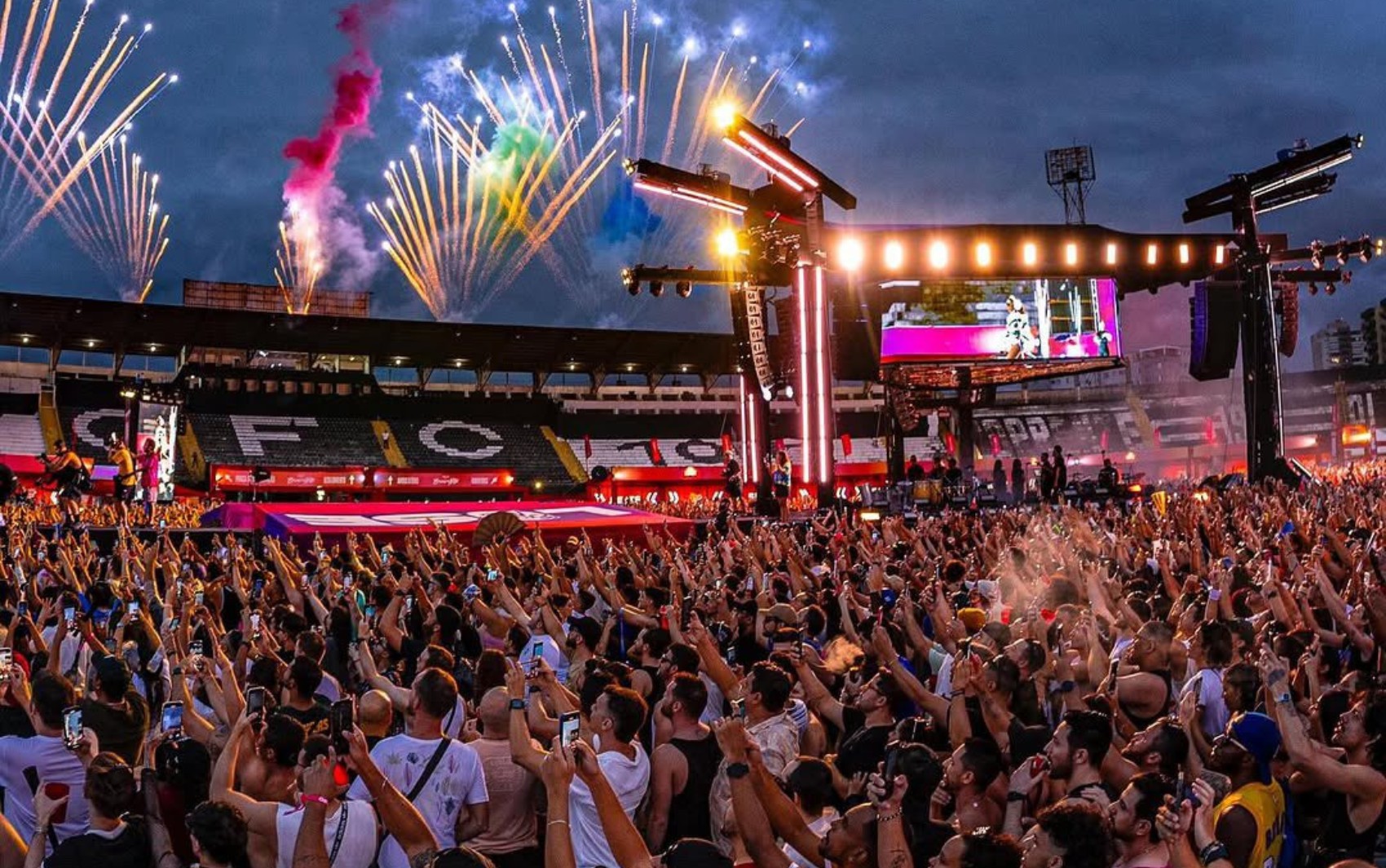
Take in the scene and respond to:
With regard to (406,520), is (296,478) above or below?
above

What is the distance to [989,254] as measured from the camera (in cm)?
3419

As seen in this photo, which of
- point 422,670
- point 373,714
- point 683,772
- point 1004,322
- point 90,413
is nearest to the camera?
point 683,772

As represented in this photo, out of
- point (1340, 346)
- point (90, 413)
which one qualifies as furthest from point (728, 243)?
point (1340, 346)

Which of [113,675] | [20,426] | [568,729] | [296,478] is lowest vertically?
[113,675]

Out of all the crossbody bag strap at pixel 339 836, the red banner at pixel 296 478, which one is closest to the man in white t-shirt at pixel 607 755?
the crossbody bag strap at pixel 339 836

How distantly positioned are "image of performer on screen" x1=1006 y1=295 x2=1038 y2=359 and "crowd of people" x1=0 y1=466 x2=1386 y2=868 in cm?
2442

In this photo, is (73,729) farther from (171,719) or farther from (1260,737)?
(1260,737)

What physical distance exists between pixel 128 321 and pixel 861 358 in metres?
34.7

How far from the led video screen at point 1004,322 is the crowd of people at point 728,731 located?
2346 cm

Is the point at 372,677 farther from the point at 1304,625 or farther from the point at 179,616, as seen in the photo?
the point at 1304,625

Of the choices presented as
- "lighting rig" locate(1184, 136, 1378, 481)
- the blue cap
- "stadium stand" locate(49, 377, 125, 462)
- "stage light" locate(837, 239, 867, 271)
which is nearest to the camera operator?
"stage light" locate(837, 239, 867, 271)

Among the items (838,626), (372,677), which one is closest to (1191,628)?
(838,626)

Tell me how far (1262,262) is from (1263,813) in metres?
28.7

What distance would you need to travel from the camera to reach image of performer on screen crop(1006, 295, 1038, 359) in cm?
3559
